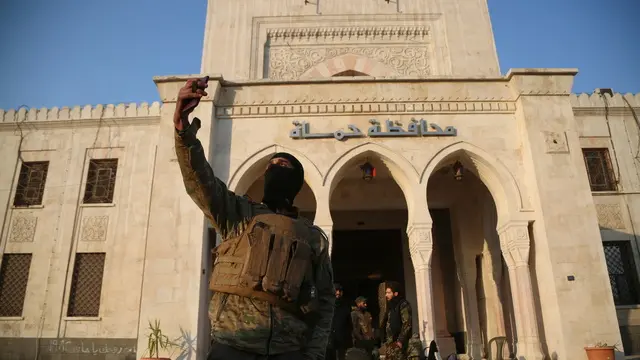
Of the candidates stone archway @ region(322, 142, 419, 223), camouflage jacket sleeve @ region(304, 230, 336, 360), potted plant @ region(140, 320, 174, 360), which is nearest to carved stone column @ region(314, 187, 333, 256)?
stone archway @ region(322, 142, 419, 223)

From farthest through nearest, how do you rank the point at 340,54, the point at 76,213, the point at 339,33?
the point at 339,33 < the point at 340,54 < the point at 76,213

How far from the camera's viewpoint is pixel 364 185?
35.2 feet

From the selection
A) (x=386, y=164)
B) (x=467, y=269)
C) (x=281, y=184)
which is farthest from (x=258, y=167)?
(x=281, y=184)

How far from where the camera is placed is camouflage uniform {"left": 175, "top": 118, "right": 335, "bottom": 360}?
175 centimetres

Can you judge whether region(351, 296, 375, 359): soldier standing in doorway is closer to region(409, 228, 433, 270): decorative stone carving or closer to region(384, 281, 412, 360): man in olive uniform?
region(384, 281, 412, 360): man in olive uniform

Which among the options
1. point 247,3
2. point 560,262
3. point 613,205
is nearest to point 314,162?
point 560,262

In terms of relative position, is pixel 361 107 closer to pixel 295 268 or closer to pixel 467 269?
pixel 467 269

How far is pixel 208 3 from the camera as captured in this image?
39.9ft

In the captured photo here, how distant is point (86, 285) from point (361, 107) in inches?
265

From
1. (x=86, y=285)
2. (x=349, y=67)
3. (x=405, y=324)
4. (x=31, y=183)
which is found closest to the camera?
(x=405, y=324)

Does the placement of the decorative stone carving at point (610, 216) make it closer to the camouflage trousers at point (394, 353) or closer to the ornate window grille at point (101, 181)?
the camouflage trousers at point (394, 353)

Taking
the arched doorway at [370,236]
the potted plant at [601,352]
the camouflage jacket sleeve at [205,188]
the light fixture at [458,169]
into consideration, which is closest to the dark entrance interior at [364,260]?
the arched doorway at [370,236]

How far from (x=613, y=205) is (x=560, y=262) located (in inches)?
161

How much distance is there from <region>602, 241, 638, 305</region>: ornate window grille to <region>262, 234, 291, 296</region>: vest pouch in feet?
33.9
